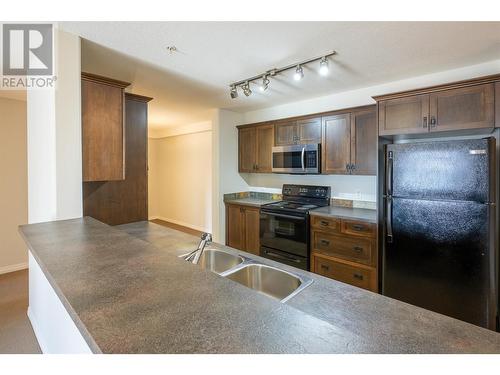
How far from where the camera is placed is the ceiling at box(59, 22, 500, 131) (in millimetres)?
1818

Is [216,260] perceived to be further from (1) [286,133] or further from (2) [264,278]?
(1) [286,133]

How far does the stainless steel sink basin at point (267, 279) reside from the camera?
59.6 inches

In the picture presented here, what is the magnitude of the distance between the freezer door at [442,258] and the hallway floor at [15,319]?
3270 millimetres

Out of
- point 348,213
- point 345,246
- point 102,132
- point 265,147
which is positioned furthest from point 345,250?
point 102,132

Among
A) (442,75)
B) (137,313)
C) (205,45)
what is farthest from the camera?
(442,75)

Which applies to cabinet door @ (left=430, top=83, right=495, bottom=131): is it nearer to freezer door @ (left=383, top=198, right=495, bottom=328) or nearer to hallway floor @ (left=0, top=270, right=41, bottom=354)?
freezer door @ (left=383, top=198, right=495, bottom=328)

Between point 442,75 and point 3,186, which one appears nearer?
point 442,75

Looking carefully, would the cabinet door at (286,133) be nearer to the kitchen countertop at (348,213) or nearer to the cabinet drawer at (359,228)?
the kitchen countertop at (348,213)

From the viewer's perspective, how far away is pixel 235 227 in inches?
165

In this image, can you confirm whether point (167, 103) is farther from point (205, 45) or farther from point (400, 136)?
point (400, 136)

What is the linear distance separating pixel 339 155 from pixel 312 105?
968 millimetres
